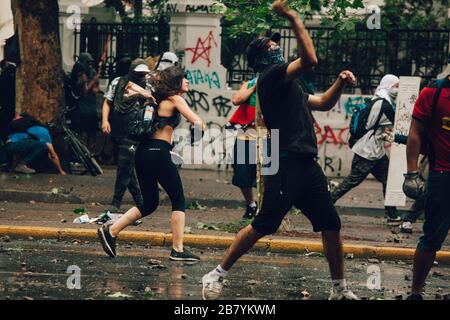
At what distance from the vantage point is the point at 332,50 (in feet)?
61.5

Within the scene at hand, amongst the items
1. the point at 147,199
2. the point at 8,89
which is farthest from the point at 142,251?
the point at 8,89

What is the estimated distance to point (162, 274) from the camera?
9289 millimetres

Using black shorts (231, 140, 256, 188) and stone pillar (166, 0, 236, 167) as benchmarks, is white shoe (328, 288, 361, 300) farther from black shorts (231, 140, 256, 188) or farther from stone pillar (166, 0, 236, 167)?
stone pillar (166, 0, 236, 167)

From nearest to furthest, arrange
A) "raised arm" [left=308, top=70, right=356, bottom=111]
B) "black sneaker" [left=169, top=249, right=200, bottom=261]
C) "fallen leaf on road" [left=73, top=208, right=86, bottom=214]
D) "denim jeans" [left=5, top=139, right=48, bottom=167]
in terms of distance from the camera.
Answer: "raised arm" [left=308, top=70, right=356, bottom=111]
"black sneaker" [left=169, top=249, right=200, bottom=261]
"fallen leaf on road" [left=73, top=208, right=86, bottom=214]
"denim jeans" [left=5, top=139, right=48, bottom=167]

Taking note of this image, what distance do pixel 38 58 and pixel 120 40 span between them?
2787 mm

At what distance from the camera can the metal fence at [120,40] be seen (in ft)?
62.0

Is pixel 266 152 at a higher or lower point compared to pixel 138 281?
higher

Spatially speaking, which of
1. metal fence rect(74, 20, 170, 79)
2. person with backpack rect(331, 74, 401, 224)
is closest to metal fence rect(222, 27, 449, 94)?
metal fence rect(74, 20, 170, 79)

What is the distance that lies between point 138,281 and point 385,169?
213 inches

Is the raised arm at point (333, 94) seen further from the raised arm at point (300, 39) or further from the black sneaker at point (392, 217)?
the black sneaker at point (392, 217)

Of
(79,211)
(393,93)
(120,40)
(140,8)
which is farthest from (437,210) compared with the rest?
(140,8)

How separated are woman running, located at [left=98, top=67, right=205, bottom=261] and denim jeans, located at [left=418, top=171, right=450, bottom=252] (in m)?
2.55

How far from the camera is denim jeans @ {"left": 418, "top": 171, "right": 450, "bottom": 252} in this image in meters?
8.02
